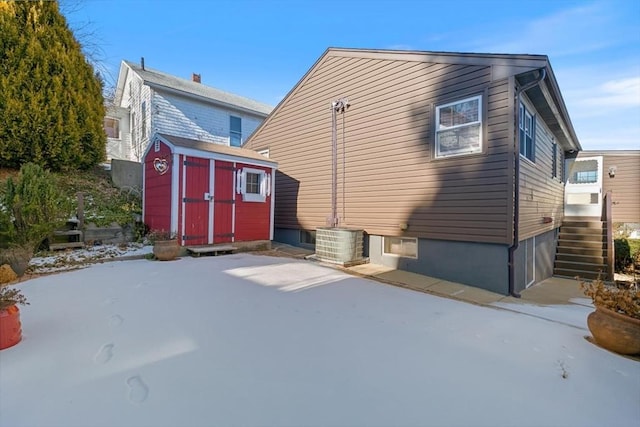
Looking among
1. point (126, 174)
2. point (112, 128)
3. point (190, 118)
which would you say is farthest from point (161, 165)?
point (112, 128)

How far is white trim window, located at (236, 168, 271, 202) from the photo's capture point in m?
7.89

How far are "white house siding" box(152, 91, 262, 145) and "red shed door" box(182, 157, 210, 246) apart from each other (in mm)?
7043

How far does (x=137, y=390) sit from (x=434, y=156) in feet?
20.0

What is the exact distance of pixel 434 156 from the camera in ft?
20.8

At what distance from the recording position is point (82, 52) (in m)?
9.61

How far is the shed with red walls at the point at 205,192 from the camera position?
687 centimetres

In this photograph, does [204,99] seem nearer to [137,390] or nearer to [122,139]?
[122,139]

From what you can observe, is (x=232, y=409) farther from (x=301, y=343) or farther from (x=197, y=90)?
(x=197, y=90)

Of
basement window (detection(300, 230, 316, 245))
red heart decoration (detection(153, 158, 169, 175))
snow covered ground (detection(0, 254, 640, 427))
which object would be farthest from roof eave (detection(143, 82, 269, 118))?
snow covered ground (detection(0, 254, 640, 427))

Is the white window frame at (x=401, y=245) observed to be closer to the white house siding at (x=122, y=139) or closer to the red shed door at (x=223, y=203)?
the red shed door at (x=223, y=203)

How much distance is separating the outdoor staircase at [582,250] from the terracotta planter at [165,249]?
10.7 metres

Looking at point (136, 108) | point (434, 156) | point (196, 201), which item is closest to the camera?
point (434, 156)

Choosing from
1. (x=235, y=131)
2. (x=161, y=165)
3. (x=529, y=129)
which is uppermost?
(x=235, y=131)

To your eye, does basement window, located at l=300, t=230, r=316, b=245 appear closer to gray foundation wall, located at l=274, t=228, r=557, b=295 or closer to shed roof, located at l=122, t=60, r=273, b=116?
gray foundation wall, located at l=274, t=228, r=557, b=295
